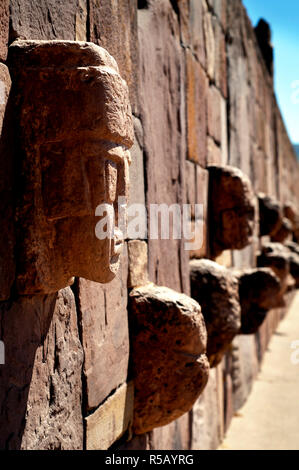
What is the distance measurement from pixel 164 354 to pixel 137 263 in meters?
0.36

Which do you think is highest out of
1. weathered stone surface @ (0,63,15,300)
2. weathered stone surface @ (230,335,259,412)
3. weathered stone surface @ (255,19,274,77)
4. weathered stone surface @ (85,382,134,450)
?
weathered stone surface @ (255,19,274,77)

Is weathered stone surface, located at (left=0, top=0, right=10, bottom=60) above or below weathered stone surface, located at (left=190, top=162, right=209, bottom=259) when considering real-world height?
above

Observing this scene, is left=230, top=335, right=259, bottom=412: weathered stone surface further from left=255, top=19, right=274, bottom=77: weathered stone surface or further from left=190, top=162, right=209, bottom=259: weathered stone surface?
left=255, top=19, right=274, bottom=77: weathered stone surface

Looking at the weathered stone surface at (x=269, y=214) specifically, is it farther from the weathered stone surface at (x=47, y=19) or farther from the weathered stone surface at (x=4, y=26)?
the weathered stone surface at (x=4, y=26)

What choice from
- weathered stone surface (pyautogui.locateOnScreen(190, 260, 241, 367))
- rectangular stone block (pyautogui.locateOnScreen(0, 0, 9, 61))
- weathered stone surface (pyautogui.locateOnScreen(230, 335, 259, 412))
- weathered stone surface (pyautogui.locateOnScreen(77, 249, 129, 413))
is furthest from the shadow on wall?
weathered stone surface (pyautogui.locateOnScreen(230, 335, 259, 412))

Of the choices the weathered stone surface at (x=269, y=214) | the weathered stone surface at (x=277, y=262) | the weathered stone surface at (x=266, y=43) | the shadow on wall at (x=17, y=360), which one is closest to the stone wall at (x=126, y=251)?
the shadow on wall at (x=17, y=360)

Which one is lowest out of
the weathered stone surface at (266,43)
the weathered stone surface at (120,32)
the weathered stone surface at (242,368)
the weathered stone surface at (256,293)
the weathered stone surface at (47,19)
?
the weathered stone surface at (242,368)

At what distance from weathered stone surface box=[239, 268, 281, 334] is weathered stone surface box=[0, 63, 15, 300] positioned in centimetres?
252

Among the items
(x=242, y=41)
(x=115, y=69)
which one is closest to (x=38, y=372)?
(x=115, y=69)

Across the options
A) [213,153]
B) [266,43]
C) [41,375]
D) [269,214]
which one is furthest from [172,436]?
[266,43]

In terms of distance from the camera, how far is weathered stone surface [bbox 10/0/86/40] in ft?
4.24

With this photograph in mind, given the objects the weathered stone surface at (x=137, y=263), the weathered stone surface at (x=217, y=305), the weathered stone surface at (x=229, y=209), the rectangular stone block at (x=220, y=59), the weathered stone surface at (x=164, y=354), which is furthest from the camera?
the rectangular stone block at (x=220, y=59)

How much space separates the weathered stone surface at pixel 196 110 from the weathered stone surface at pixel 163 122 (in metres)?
0.26

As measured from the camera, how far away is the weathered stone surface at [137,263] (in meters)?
2.11
